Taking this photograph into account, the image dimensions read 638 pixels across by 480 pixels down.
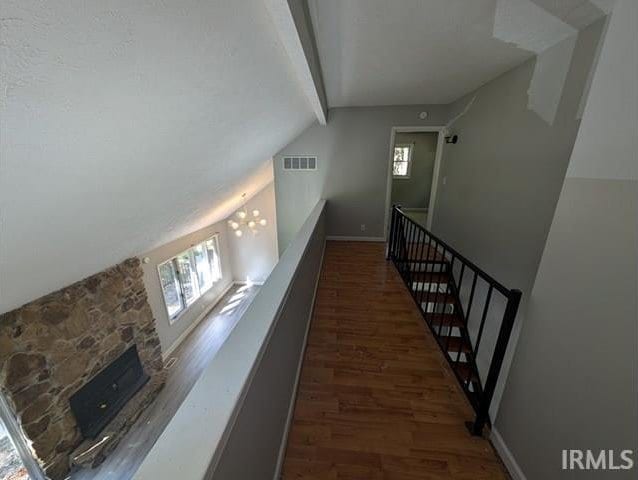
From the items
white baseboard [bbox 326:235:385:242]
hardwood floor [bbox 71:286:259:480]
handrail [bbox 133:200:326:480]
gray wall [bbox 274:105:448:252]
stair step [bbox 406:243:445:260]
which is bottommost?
hardwood floor [bbox 71:286:259:480]

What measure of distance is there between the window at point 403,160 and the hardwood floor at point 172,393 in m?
5.62

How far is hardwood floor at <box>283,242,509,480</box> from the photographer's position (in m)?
1.30

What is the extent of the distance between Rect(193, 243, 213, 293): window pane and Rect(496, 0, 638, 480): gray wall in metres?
6.25

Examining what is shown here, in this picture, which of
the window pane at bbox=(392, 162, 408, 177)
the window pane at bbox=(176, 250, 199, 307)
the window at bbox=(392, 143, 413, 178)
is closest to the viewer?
the window pane at bbox=(176, 250, 199, 307)

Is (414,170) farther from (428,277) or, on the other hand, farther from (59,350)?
(59,350)

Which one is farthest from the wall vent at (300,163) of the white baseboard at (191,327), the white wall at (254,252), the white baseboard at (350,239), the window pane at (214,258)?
the white baseboard at (191,327)

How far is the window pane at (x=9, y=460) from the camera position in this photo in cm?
223

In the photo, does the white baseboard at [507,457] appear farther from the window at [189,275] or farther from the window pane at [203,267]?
the window pane at [203,267]

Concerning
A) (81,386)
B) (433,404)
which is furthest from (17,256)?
(433,404)

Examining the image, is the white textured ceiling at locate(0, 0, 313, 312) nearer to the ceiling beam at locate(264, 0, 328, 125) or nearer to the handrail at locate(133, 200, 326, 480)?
the ceiling beam at locate(264, 0, 328, 125)

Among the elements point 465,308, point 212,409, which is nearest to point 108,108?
point 212,409

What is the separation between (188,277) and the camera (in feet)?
18.0

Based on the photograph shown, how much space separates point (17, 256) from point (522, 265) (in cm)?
373

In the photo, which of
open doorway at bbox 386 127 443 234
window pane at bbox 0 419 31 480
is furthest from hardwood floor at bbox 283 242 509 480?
Result: open doorway at bbox 386 127 443 234
